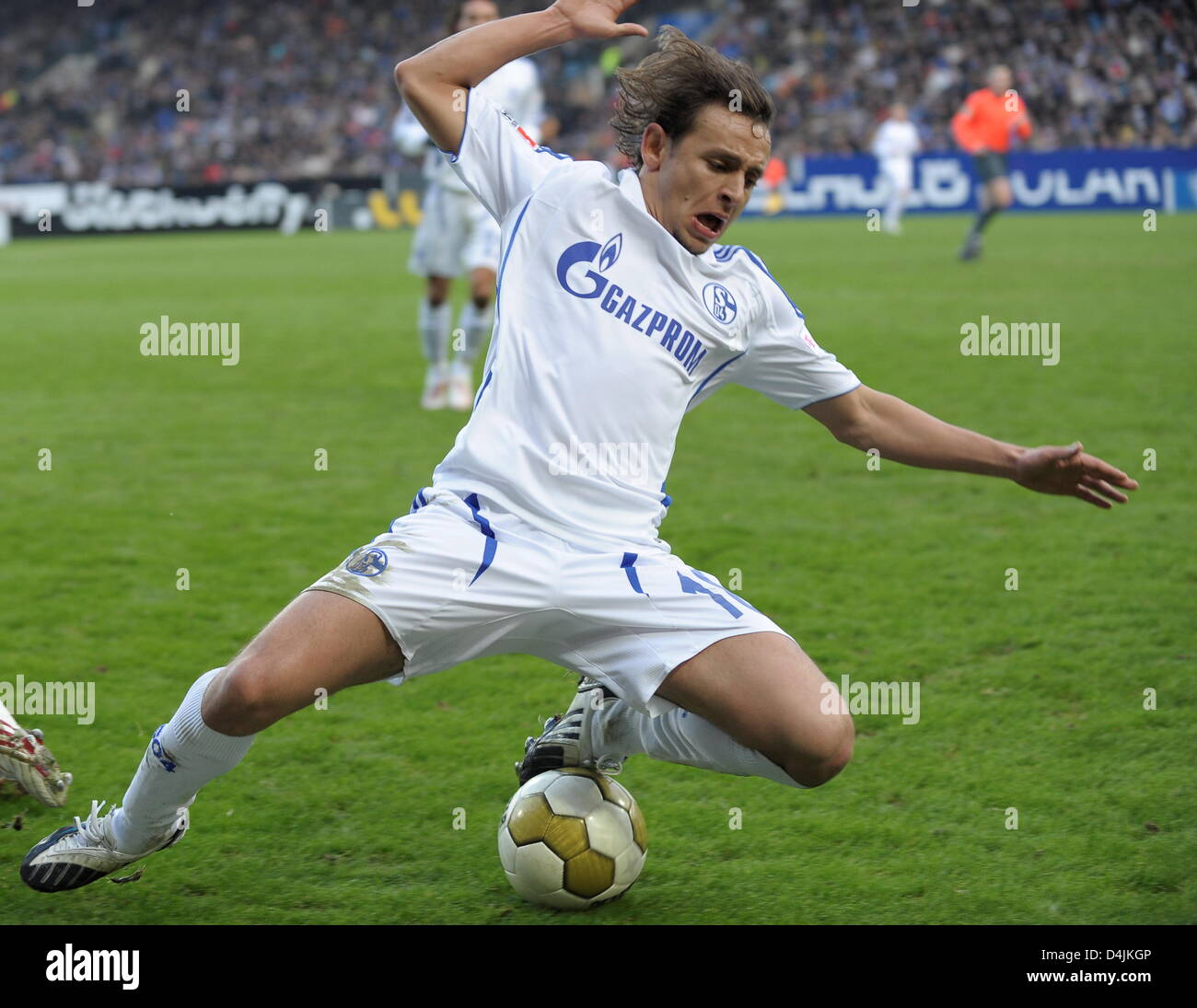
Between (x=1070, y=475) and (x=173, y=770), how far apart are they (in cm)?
224

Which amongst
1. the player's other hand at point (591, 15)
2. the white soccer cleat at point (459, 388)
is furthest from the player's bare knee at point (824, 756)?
the white soccer cleat at point (459, 388)

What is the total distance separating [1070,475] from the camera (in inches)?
136

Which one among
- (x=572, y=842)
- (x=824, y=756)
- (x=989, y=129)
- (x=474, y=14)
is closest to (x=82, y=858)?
(x=572, y=842)

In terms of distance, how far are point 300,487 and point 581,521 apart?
4618 mm

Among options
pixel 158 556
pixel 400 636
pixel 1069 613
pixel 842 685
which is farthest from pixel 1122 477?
pixel 158 556

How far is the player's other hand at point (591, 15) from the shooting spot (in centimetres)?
325

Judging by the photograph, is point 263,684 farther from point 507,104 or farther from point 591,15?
point 507,104

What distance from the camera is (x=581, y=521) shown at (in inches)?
126

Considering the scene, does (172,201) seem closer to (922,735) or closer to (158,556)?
(158,556)

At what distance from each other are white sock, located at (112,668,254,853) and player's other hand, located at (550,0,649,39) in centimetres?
170

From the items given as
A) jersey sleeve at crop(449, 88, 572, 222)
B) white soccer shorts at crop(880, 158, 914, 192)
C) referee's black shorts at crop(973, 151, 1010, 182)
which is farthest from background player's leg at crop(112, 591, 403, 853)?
white soccer shorts at crop(880, 158, 914, 192)

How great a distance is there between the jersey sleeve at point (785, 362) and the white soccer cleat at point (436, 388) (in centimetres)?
615

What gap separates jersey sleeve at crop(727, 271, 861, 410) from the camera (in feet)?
11.5

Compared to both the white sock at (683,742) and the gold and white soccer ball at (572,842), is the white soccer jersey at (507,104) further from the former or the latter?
the gold and white soccer ball at (572,842)
